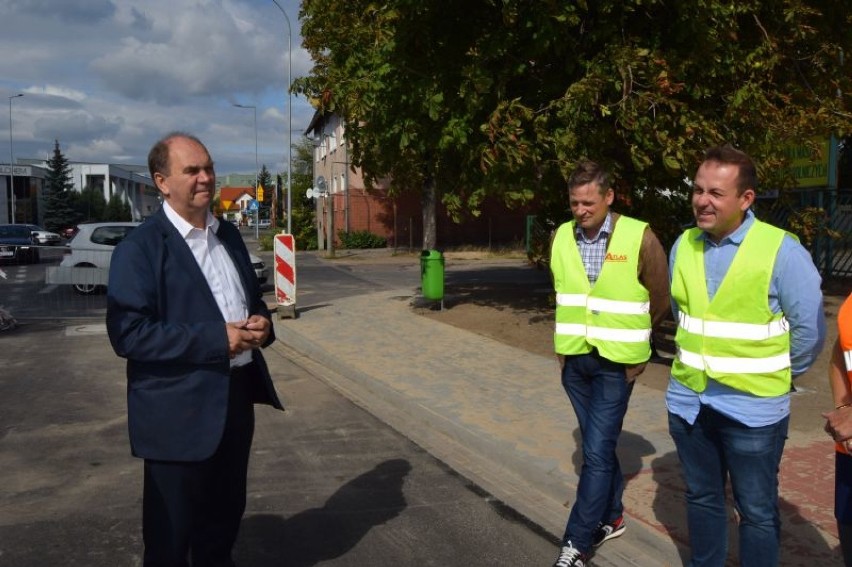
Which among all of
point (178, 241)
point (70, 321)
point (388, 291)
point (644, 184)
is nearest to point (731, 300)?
point (178, 241)

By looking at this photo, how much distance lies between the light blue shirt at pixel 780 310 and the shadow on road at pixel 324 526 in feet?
6.79

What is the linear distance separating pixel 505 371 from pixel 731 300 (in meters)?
5.62

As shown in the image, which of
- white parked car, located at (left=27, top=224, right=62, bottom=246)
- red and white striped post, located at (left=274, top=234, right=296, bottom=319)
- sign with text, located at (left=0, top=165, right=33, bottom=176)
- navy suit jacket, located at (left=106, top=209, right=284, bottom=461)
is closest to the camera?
navy suit jacket, located at (left=106, top=209, right=284, bottom=461)

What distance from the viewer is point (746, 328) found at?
300cm

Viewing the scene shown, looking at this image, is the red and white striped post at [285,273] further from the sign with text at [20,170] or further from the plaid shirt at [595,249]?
the sign with text at [20,170]

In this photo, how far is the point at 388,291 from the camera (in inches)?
696

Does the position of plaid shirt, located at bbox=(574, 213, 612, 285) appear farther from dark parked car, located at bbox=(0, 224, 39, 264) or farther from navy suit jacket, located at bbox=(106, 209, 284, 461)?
dark parked car, located at bbox=(0, 224, 39, 264)

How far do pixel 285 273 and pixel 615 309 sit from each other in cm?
952

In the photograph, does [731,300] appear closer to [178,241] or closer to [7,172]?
[178,241]

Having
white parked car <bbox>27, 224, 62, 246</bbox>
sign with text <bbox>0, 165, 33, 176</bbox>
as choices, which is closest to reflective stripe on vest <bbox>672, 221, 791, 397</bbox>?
white parked car <bbox>27, 224, 62, 246</bbox>

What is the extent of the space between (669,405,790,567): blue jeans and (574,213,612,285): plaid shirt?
0.93 metres

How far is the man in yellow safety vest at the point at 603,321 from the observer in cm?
380

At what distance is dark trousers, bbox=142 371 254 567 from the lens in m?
2.88

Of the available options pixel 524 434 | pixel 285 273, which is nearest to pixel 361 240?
pixel 285 273
